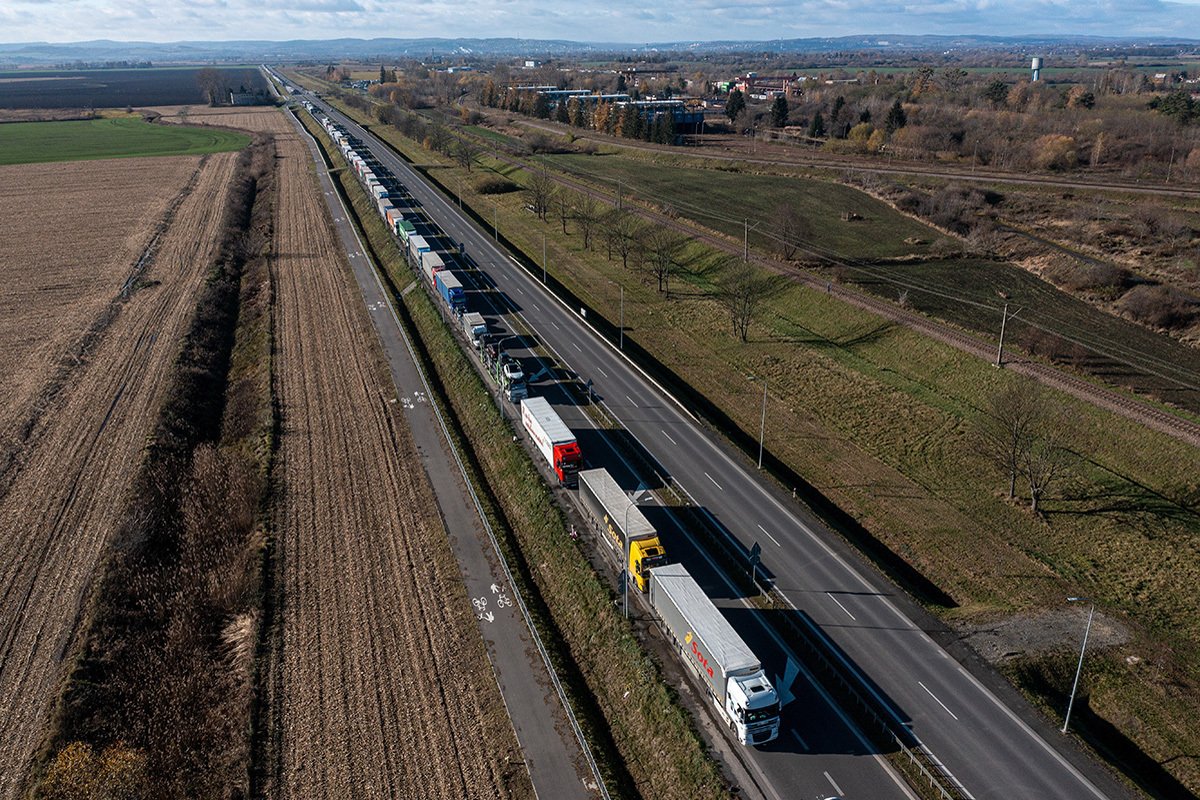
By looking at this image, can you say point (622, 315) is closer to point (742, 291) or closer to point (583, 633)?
point (742, 291)

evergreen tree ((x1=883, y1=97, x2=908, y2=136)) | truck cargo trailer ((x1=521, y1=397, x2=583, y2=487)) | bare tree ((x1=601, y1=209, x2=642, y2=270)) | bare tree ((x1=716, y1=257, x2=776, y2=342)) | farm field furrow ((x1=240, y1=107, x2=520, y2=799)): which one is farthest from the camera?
evergreen tree ((x1=883, y1=97, x2=908, y2=136))

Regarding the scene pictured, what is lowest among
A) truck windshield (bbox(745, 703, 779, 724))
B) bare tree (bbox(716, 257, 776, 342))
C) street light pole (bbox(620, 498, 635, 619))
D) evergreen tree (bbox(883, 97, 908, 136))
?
truck windshield (bbox(745, 703, 779, 724))

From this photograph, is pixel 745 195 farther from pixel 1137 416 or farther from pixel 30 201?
pixel 30 201

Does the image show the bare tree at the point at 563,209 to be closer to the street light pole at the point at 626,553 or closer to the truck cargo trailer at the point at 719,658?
the street light pole at the point at 626,553

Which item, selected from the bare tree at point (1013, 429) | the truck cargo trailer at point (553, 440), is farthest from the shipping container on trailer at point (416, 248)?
the bare tree at point (1013, 429)

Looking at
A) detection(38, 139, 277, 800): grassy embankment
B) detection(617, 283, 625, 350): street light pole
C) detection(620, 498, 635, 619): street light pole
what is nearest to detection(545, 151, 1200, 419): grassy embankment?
detection(617, 283, 625, 350): street light pole

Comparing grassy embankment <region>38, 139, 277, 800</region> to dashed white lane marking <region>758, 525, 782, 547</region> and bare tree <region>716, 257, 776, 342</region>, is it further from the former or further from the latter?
bare tree <region>716, 257, 776, 342</region>

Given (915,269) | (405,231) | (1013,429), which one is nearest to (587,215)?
(405,231)
